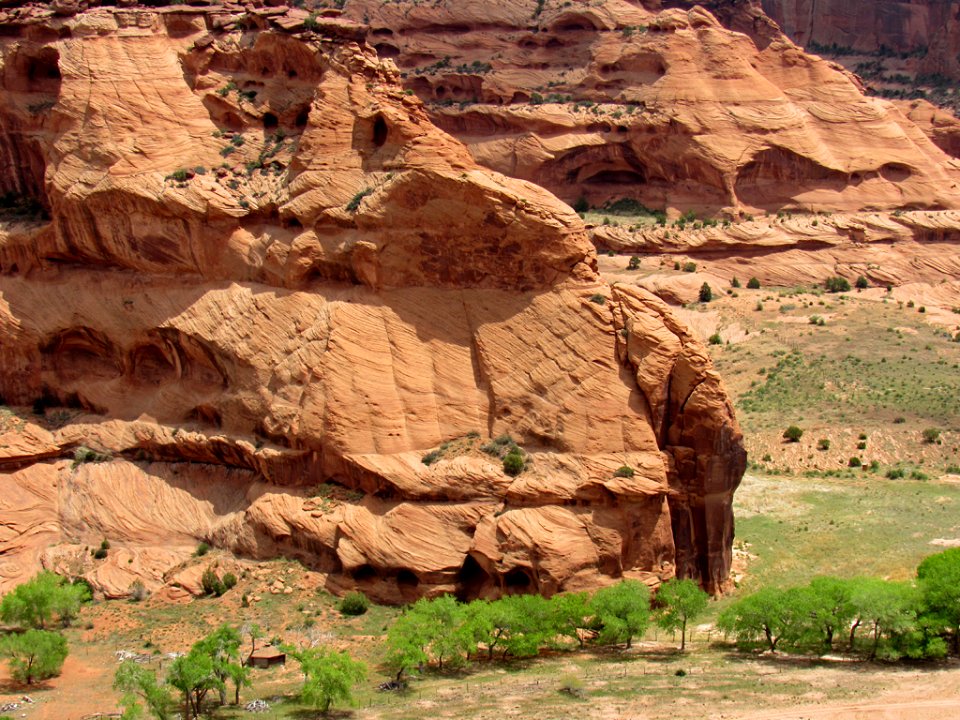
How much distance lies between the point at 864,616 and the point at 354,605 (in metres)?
15.2

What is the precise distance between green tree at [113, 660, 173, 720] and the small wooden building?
3.45 metres

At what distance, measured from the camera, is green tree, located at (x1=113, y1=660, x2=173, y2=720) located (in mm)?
30297

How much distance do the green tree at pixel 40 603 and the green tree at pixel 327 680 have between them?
996 centimetres

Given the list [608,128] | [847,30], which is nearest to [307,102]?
[608,128]

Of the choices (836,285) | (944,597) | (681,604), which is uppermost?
(836,285)

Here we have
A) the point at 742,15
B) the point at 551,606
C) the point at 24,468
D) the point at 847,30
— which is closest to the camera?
the point at 551,606

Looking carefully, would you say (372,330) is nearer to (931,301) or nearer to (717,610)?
(717,610)

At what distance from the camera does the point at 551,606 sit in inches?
1399

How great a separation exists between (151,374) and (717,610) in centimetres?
2245

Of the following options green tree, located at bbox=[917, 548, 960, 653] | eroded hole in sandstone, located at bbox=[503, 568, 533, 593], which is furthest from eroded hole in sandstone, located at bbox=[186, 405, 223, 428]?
green tree, located at bbox=[917, 548, 960, 653]

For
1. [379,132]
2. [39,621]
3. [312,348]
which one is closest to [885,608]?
[312,348]

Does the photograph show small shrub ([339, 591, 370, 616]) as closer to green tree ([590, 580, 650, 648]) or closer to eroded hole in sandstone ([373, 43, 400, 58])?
green tree ([590, 580, 650, 648])

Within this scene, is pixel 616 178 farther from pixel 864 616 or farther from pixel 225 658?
pixel 225 658

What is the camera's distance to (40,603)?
3747cm
